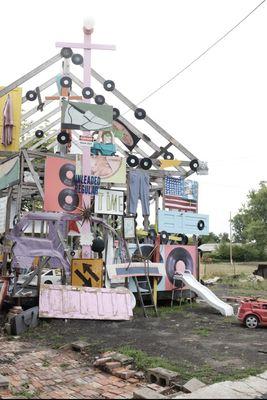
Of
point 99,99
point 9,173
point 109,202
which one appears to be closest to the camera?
point 9,173

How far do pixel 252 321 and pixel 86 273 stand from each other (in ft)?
14.8

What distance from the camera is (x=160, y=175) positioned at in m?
16.2

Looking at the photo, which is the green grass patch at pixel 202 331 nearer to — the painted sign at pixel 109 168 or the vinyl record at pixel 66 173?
the painted sign at pixel 109 168

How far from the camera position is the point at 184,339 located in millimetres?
9609

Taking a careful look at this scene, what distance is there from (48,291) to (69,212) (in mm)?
2625

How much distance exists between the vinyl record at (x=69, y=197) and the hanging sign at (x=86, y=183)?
7.2 inches

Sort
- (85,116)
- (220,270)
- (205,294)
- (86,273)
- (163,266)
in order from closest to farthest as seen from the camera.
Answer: (86,273) < (85,116) < (163,266) < (205,294) < (220,270)

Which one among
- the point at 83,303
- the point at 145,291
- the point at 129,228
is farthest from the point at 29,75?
the point at 145,291

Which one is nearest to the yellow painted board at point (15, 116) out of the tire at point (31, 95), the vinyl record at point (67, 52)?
the tire at point (31, 95)

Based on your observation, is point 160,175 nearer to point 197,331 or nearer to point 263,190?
point 197,331

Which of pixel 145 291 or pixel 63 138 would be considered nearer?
pixel 63 138

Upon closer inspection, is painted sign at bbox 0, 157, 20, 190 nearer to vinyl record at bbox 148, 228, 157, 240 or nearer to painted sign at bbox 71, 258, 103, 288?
painted sign at bbox 71, 258, 103, 288

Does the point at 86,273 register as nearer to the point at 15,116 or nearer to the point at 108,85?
the point at 108,85

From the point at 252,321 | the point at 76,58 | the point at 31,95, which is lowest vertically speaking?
the point at 252,321
